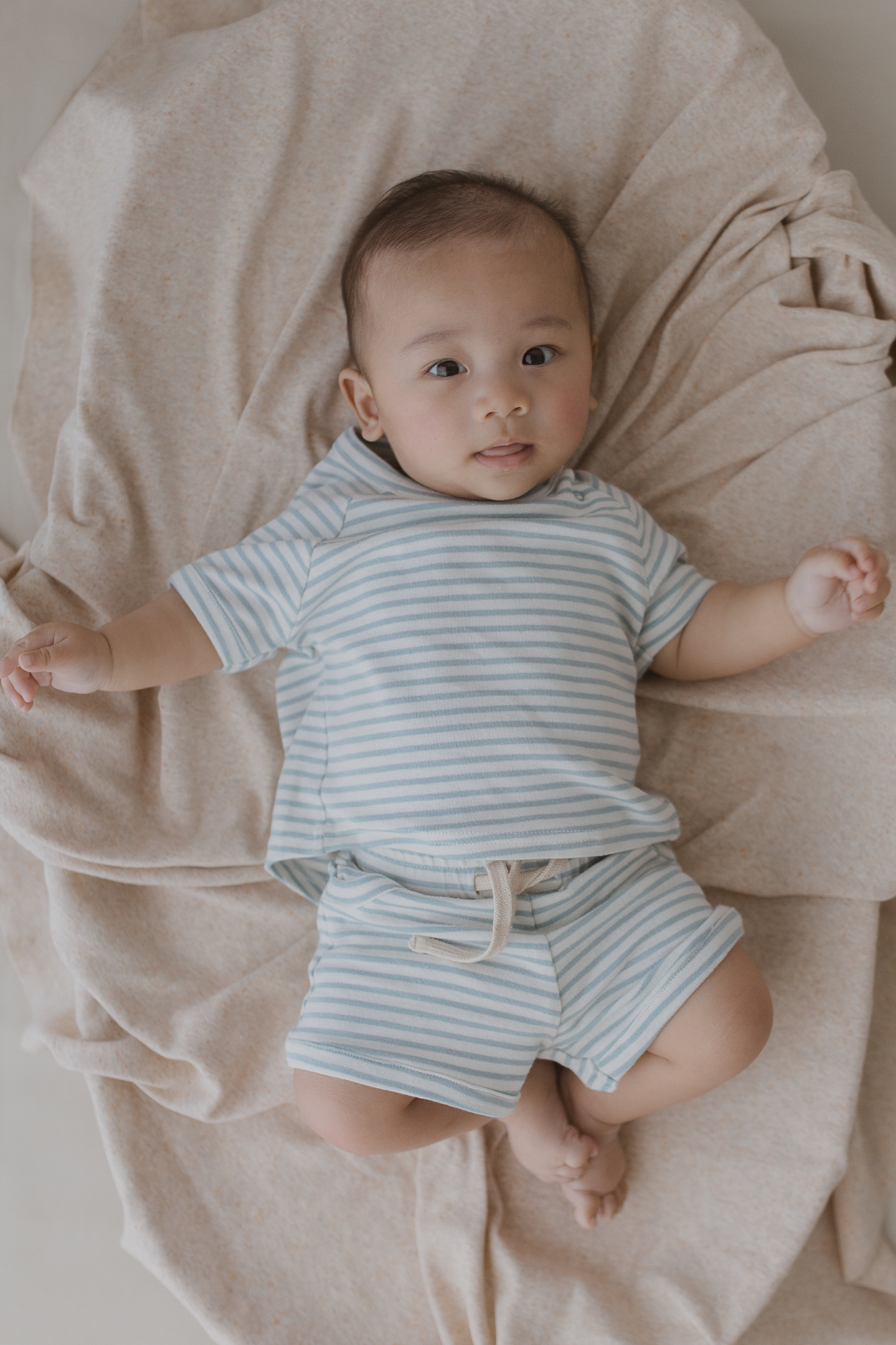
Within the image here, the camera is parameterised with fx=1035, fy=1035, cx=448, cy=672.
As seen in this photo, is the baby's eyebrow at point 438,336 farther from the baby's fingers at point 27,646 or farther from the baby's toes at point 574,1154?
the baby's toes at point 574,1154

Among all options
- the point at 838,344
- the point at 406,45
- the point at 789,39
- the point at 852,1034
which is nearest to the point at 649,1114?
the point at 852,1034

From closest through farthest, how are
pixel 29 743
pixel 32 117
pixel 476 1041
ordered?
pixel 476 1041
pixel 29 743
pixel 32 117

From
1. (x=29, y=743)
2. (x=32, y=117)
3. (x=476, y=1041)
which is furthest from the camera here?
(x=32, y=117)

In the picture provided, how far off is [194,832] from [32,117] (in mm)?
1132

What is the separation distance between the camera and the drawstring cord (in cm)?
123

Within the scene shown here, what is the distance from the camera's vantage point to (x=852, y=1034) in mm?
1388

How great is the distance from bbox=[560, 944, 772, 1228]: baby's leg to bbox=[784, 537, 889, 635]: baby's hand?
1.40 ft

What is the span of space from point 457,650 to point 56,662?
473 millimetres

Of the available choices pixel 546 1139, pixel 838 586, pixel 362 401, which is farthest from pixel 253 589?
pixel 546 1139

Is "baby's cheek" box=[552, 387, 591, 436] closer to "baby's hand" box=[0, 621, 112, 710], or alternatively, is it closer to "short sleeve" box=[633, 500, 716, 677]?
"short sleeve" box=[633, 500, 716, 677]

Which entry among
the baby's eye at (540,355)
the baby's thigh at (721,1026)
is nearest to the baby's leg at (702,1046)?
the baby's thigh at (721,1026)

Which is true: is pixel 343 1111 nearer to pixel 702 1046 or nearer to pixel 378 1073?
pixel 378 1073

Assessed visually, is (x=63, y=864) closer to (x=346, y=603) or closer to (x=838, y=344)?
(x=346, y=603)

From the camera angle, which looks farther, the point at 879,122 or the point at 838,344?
the point at 879,122
